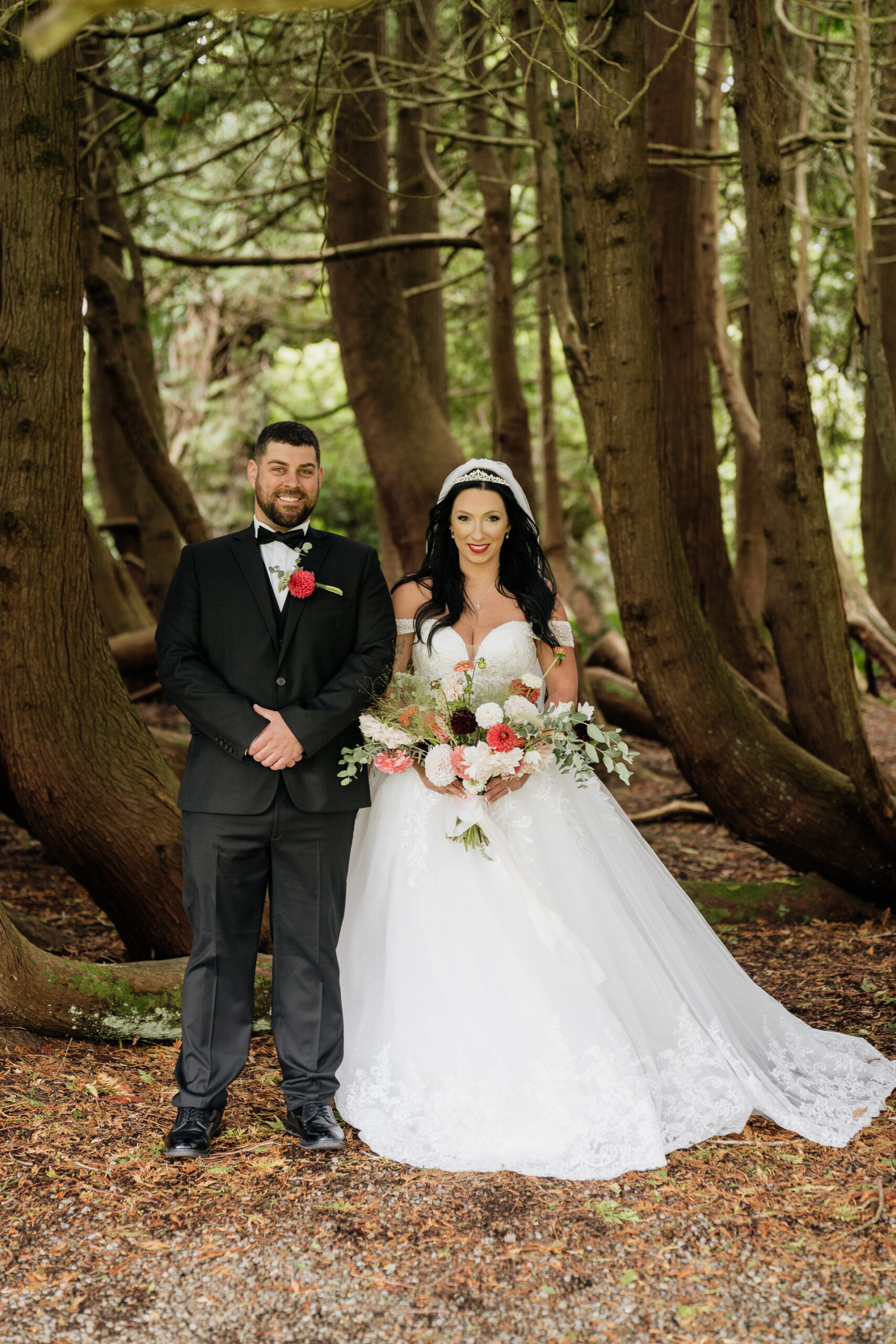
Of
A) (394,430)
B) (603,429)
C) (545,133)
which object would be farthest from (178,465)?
(603,429)

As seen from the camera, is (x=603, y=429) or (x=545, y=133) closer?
(x=603, y=429)

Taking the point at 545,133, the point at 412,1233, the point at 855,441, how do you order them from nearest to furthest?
the point at 412,1233, the point at 545,133, the point at 855,441

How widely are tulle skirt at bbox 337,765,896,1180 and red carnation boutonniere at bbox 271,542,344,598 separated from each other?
30.9 inches

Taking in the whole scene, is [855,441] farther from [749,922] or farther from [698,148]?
[749,922]

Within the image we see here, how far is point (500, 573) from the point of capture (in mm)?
4465

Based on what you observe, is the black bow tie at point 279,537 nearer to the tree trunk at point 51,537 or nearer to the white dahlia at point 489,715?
the white dahlia at point 489,715

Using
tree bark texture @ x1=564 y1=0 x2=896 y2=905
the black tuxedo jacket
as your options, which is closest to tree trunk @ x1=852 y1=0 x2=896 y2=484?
tree bark texture @ x1=564 y1=0 x2=896 y2=905

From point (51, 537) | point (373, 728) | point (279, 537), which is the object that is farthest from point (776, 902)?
A: point (51, 537)

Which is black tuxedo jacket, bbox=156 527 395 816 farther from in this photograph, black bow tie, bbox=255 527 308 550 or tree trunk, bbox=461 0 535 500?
tree trunk, bbox=461 0 535 500

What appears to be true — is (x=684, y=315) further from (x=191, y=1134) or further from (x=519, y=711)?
(x=191, y=1134)

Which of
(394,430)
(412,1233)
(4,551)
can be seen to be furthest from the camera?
(394,430)

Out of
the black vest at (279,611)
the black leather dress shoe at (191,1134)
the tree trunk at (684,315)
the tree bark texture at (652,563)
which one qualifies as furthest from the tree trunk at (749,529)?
the black leather dress shoe at (191,1134)

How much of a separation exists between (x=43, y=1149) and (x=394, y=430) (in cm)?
575

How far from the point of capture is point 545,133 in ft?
21.2
